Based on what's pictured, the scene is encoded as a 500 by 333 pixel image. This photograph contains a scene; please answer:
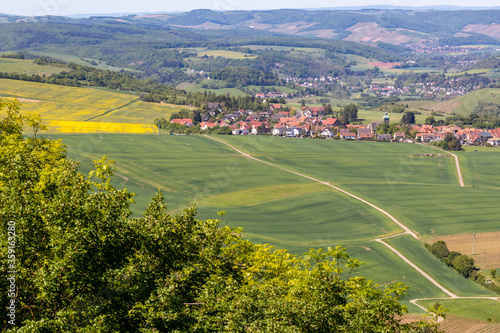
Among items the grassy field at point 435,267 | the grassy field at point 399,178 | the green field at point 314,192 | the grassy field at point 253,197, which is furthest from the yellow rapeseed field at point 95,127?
the grassy field at point 435,267

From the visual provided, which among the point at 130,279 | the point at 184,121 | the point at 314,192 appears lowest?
the point at 314,192

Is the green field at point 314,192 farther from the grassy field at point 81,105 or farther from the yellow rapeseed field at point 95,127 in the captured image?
the grassy field at point 81,105

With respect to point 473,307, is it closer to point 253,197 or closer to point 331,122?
point 253,197

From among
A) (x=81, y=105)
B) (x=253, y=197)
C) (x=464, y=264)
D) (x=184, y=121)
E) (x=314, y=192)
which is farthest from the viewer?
(x=81, y=105)

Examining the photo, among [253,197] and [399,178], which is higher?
[253,197]

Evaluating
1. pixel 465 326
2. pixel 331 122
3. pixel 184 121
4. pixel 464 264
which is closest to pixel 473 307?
pixel 465 326

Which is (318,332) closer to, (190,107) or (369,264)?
(369,264)

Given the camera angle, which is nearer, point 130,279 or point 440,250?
point 130,279
